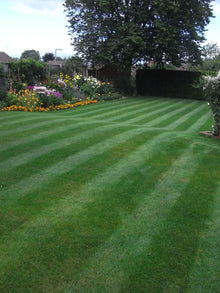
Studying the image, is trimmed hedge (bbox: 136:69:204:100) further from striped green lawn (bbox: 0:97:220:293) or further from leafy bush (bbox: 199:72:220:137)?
striped green lawn (bbox: 0:97:220:293)

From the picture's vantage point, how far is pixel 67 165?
5.30 metres

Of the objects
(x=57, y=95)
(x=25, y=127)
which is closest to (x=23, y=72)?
(x=57, y=95)

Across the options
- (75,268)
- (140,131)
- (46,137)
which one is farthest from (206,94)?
(75,268)

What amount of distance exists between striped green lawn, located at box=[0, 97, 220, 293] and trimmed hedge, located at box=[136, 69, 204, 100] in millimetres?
17700

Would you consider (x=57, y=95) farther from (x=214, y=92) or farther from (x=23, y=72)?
(x=214, y=92)

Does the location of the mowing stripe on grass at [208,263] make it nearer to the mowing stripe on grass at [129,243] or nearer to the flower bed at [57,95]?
the mowing stripe on grass at [129,243]

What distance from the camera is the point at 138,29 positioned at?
2089cm

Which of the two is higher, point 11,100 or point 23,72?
point 23,72

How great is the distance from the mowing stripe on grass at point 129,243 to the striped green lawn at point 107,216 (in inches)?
0.4

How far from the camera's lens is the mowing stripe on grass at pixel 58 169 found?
13.9 ft

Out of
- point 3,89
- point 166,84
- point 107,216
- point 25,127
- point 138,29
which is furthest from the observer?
point 166,84

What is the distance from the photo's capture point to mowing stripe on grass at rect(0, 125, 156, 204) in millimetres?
4228

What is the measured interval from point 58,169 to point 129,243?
89.2 inches

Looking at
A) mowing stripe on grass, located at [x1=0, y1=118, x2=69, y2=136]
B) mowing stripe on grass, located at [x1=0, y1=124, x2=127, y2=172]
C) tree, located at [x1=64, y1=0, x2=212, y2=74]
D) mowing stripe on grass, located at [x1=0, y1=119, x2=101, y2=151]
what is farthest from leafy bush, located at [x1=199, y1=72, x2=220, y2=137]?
tree, located at [x1=64, y1=0, x2=212, y2=74]
